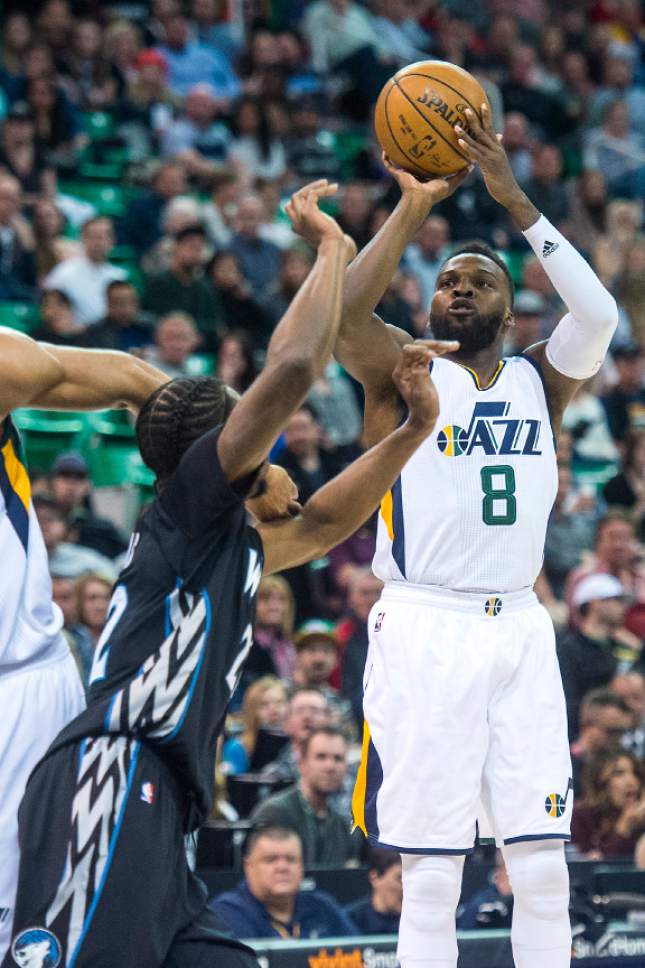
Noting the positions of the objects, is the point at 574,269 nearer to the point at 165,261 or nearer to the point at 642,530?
the point at 642,530

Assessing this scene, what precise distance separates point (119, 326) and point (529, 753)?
7.62 meters

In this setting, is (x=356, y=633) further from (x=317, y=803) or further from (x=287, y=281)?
(x=287, y=281)

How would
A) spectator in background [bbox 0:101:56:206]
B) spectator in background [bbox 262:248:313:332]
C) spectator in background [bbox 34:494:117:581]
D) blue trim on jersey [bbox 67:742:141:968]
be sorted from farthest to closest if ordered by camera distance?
spectator in background [bbox 0:101:56:206]
spectator in background [bbox 262:248:313:332]
spectator in background [bbox 34:494:117:581]
blue trim on jersey [bbox 67:742:141:968]

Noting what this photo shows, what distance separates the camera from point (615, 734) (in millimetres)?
9242

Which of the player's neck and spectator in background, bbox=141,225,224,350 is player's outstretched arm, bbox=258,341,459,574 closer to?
the player's neck

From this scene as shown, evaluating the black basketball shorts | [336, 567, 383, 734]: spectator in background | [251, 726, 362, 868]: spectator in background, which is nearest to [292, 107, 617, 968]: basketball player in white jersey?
the black basketball shorts

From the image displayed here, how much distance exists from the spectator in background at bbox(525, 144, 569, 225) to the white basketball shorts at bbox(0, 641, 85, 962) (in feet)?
44.5

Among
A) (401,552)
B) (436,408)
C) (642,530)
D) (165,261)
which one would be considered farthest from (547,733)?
(165,261)

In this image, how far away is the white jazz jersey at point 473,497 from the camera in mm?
5293

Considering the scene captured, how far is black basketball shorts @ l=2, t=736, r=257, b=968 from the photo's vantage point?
12.2ft

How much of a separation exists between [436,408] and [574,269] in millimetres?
1478

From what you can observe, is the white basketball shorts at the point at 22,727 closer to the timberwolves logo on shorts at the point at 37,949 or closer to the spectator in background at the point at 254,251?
the timberwolves logo on shorts at the point at 37,949

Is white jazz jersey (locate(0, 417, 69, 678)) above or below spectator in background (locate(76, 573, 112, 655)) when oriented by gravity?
below

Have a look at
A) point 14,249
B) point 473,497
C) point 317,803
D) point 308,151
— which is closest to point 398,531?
point 473,497
